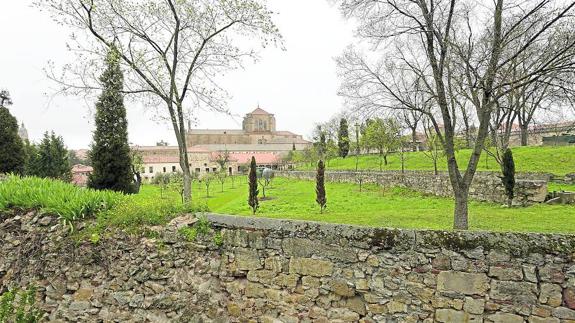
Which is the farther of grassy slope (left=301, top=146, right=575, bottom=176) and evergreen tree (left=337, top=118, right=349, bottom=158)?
evergreen tree (left=337, top=118, right=349, bottom=158)

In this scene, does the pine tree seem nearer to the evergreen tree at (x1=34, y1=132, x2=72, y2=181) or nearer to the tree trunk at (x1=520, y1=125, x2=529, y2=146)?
the evergreen tree at (x1=34, y1=132, x2=72, y2=181)

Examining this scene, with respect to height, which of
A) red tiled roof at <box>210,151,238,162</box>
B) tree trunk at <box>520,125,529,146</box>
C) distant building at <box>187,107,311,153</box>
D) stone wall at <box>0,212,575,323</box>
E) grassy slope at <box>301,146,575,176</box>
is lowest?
stone wall at <box>0,212,575,323</box>

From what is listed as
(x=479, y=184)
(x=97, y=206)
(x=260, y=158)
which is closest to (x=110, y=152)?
(x=97, y=206)

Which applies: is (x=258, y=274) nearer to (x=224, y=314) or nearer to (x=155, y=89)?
(x=224, y=314)

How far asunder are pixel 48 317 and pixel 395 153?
135ft

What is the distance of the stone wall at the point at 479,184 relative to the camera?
13180 millimetres

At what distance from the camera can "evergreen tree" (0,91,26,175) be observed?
1136 inches

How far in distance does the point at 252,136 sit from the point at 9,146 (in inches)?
3303

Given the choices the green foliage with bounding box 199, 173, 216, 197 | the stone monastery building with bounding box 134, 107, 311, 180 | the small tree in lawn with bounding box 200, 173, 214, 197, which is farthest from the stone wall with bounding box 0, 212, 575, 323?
the stone monastery building with bounding box 134, 107, 311, 180

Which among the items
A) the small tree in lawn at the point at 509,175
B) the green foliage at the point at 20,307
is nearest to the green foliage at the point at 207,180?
the small tree in lawn at the point at 509,175

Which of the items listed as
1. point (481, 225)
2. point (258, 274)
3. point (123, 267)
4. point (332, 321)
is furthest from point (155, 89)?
point (481, 225)

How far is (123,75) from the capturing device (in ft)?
40.3

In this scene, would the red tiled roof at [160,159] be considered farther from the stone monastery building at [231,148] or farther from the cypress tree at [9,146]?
the cypress tree at [9,146]

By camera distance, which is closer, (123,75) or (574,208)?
(574,208)
